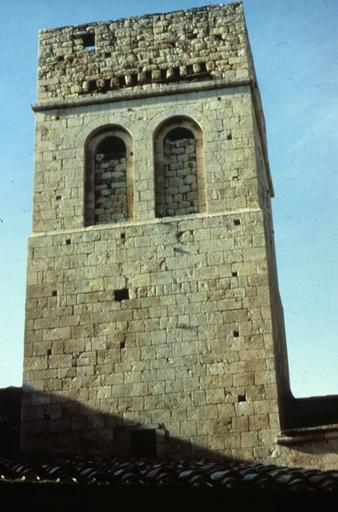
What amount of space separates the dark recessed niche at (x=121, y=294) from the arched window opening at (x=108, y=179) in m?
1.35

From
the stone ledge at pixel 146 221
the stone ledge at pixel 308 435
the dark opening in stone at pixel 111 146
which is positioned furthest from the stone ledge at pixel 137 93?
the stone ledge at pixel 308 435

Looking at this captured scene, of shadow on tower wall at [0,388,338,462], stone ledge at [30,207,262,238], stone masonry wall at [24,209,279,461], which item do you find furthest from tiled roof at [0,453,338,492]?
stone ledge at [30,207,262,238]

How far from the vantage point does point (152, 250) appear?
1338 centimetres

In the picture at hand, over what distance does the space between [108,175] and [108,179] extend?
81mm

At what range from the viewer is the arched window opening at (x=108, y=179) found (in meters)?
14.0

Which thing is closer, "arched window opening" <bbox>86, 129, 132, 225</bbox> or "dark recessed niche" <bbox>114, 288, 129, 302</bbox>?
"dark recessed niche" <bbox>114, 288, 129, 302</bbox>

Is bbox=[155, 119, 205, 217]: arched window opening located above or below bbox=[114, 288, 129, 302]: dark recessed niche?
above

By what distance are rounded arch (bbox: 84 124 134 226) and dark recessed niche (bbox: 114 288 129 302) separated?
4.41 ft

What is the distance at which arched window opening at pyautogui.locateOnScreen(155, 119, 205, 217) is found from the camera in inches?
546

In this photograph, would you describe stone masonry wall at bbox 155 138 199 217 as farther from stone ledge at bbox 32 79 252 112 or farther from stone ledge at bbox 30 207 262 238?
stone ledge at bbox 32 79 252 112

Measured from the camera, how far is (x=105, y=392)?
12.5 meters

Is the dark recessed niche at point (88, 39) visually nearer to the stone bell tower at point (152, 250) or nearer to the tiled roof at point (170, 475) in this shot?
the stone bell tower at point (152, 250)

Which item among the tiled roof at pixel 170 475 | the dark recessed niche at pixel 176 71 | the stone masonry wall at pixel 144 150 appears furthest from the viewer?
the dark recessed niche at pixel 176 71

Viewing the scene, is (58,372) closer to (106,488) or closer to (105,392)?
(105,392)
